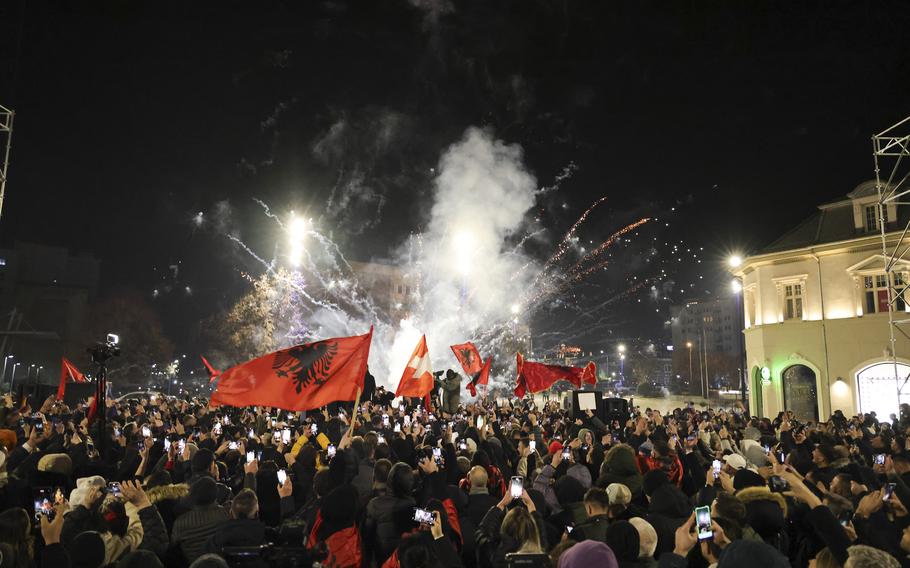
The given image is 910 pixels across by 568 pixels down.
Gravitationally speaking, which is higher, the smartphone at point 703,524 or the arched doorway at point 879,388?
the arched doorway at point 879,388

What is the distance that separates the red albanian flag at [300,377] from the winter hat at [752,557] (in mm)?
8267

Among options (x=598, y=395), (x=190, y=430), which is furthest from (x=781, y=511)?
(x=598, y=395)

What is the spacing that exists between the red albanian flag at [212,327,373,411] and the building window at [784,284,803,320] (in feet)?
101

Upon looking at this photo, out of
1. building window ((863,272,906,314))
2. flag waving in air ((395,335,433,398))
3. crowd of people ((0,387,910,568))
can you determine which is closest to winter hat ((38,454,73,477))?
crowd of people ((0,387,910,568))

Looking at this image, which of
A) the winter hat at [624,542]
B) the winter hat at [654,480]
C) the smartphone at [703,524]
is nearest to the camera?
the smartphone at [703,524]

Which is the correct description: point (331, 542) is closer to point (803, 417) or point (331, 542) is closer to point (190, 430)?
point (190, 430)

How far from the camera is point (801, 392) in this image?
108 ft

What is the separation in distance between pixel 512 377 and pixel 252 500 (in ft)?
208

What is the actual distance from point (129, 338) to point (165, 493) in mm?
59653

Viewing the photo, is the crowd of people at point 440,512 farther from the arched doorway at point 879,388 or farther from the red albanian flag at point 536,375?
the arched doorway at point 879,388

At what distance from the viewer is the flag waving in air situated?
1786cm

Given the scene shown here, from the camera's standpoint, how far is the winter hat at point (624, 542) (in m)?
4.91

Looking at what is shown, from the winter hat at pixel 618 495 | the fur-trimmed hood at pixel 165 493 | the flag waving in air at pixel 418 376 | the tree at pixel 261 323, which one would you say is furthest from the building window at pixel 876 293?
the tree at pixel 261 323

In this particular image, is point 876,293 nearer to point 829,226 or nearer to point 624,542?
point 829,226
